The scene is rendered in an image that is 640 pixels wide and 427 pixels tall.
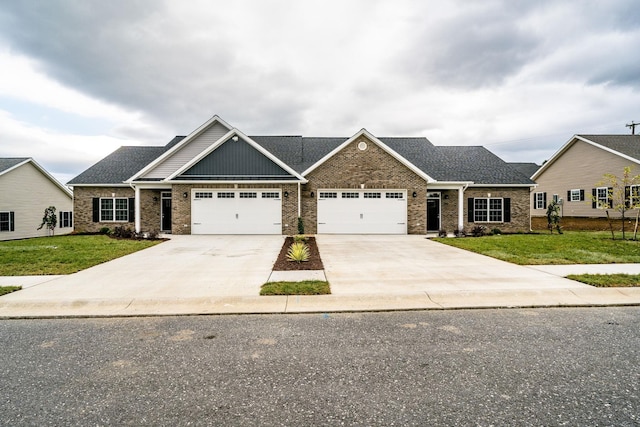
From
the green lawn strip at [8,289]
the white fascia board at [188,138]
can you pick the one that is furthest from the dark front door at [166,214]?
the green lawn strip at [8,289]

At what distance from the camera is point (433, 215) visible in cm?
2105

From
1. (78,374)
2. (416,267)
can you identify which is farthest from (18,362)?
(416,267)

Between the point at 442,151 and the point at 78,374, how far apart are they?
24.1 metres

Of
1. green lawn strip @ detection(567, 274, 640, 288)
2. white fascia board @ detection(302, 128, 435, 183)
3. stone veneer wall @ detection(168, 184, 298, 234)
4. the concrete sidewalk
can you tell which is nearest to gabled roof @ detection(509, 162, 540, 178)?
white fascia board @ detection(302, 128, 435, 183)

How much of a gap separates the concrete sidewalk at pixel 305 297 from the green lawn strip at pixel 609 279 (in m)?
0.22

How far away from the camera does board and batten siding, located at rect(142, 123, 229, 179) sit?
20031mm

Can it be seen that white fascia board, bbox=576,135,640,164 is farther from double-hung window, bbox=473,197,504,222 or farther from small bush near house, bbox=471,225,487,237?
small bush near house, bbox=471,225,487,237

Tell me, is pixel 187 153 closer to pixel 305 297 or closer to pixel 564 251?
pixel 305 297

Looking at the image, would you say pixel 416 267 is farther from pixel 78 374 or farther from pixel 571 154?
pixel 571 154

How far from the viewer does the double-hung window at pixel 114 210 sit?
20.7 metres

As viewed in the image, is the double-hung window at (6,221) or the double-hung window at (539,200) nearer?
the double-hung window at (6,221)

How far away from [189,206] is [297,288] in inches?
558

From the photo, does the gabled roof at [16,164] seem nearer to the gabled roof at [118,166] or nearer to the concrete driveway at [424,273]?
the gabled roof at [118,166]

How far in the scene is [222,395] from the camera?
3121 millimetres
